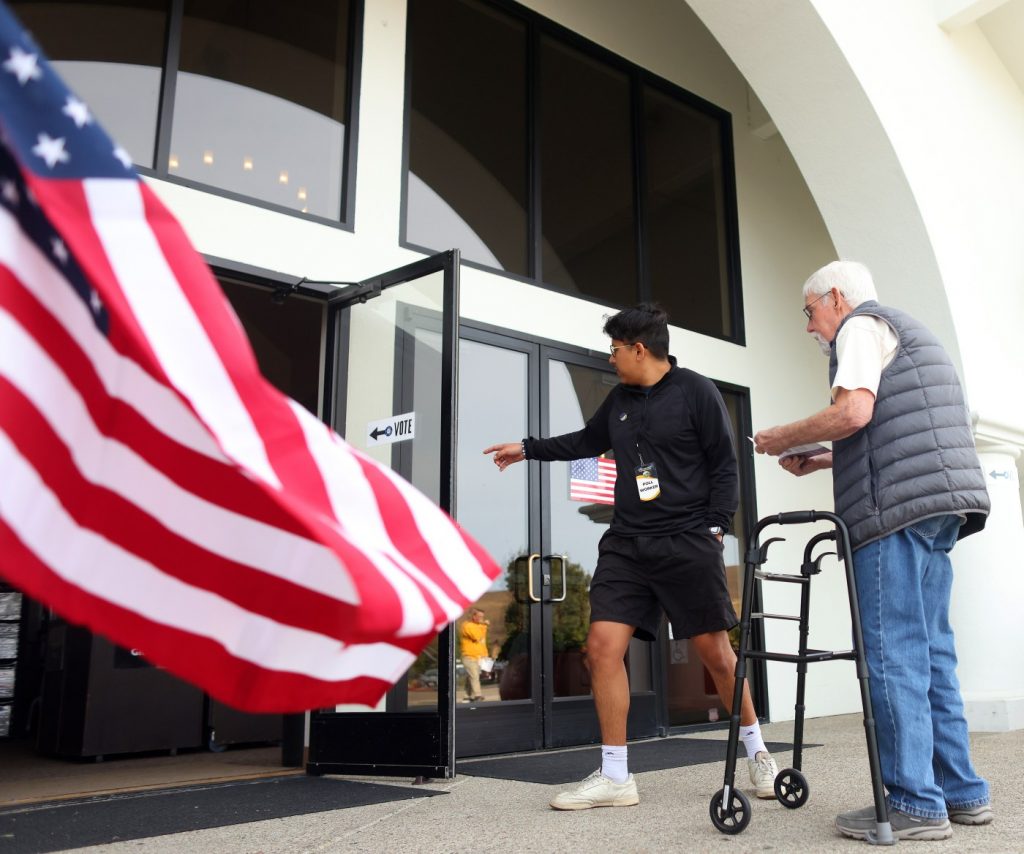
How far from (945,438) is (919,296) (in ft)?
11.2

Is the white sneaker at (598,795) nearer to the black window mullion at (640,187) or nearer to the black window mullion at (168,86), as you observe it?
the black window mullion at (168,86)

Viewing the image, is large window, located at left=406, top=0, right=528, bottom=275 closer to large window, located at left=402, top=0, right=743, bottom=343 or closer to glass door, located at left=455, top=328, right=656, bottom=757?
large window, located at left=402, top=0, right=743, bottom=343

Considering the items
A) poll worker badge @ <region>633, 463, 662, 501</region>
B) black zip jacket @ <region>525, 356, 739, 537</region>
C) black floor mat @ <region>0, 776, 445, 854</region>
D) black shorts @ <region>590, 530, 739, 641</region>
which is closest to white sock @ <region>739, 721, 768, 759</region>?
black shorts @ <region>590, 530, 739, 641</region>

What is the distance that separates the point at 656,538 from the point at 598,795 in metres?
0.90

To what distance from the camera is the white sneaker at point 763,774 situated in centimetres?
322

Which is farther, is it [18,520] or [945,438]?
[945,438]

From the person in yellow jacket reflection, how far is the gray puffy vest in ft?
9.04

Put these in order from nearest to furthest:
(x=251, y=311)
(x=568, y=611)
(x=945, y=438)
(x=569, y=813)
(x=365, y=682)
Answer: (x=365, y=682), (x=945, y=438), (x=569, y=813), (x=568, y=611), (x=251, y=311)

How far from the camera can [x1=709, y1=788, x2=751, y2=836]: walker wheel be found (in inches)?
105

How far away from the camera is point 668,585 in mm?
3318

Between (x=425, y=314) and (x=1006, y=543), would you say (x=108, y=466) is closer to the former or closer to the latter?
(x=425, y=314)

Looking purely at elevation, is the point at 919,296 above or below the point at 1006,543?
above

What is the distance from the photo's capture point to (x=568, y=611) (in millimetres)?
5719

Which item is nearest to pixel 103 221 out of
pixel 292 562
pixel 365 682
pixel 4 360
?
pixel 4 360
